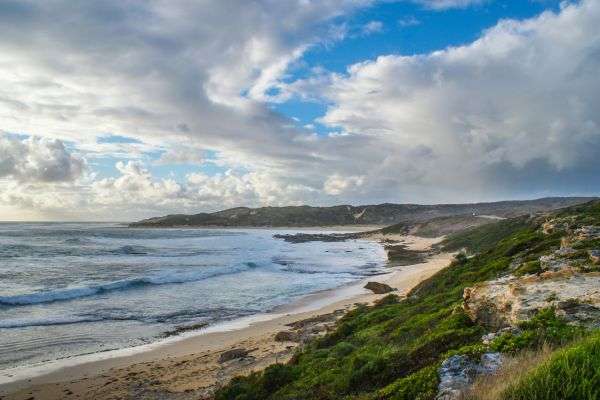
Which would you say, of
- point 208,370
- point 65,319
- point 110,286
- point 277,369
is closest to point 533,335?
point 277,369

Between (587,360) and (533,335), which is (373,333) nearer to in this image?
(533,335)

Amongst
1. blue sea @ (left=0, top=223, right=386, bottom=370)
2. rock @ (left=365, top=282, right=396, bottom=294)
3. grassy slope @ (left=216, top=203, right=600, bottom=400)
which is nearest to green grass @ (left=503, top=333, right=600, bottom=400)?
grassy slope @ (left=216, top=203, right=600, bottom=400)

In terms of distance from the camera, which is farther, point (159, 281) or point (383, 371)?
point (159, 281)

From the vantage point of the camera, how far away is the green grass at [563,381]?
456 cm

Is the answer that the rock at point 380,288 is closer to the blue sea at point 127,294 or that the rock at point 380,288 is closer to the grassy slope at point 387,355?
the blue sea at point 127,294

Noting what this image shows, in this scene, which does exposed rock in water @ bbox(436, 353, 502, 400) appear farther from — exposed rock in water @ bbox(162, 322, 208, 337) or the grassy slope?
Result: exposed rock in water @ bbox(162, 322, 208, 337)

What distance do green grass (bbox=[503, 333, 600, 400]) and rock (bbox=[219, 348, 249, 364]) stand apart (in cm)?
1273

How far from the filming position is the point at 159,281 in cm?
3694

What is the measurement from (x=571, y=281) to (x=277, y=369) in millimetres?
7206

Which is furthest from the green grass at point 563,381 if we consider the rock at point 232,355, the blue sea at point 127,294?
the blue sea at point 127,294

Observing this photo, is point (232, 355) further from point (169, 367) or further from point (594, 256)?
point (594, 256)

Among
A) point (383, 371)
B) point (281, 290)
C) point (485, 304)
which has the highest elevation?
point (485, 304)

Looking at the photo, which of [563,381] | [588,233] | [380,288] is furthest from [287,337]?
[563,381]

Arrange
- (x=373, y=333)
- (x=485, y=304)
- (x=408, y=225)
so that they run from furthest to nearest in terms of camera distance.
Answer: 1. (x=408, y=225)
2. (x=373, y=333)
3. (x=485, y=304)
